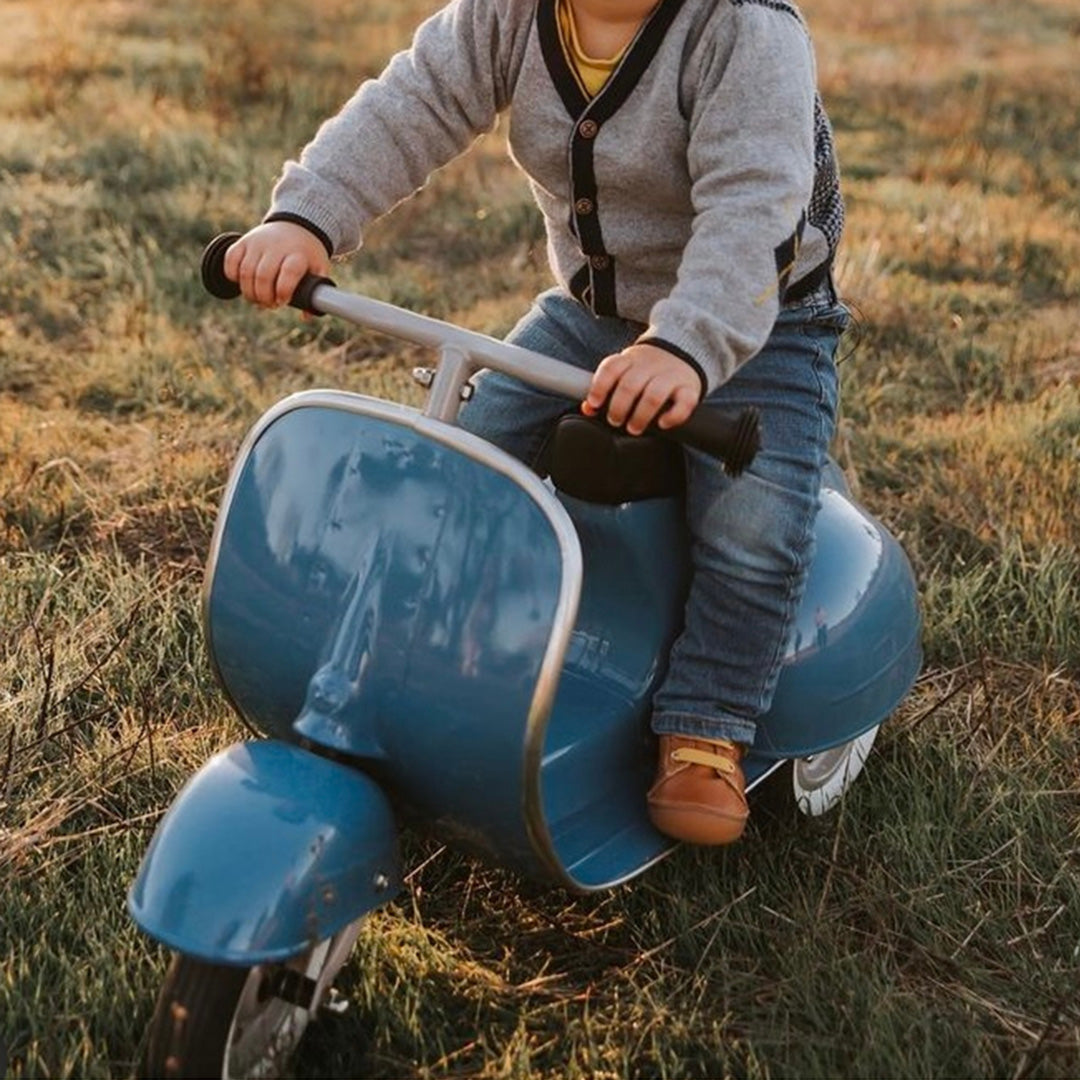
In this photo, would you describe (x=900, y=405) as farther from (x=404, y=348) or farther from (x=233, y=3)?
(x=233, y=3)

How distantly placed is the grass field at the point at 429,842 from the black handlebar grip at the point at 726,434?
0.76 metres

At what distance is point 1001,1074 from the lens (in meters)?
2.07

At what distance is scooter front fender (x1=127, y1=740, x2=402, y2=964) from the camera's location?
1730 mm

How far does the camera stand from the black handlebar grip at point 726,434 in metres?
1.81

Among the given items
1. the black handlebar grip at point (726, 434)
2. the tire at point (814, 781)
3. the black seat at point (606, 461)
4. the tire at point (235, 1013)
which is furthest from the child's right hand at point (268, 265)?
the tire at point (814, 781)

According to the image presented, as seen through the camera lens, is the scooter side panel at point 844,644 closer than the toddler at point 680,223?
No

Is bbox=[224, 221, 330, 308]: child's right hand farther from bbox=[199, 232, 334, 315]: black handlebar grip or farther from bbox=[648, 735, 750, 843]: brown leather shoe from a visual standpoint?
bbox=[648, 735, 750, 843]: brown leather shoe

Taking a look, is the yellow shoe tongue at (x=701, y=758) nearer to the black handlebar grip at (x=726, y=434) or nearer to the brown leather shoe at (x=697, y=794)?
the brown leather shoe at (x=697, y=794)

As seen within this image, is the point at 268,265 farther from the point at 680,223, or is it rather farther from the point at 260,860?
the point at 260,860

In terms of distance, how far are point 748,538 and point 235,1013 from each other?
3.06ft

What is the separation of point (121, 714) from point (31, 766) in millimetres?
184

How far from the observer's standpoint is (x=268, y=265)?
2094 millimetres

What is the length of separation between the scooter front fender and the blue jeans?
58 centimetres

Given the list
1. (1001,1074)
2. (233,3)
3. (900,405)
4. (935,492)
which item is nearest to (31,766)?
(1001,1074)
